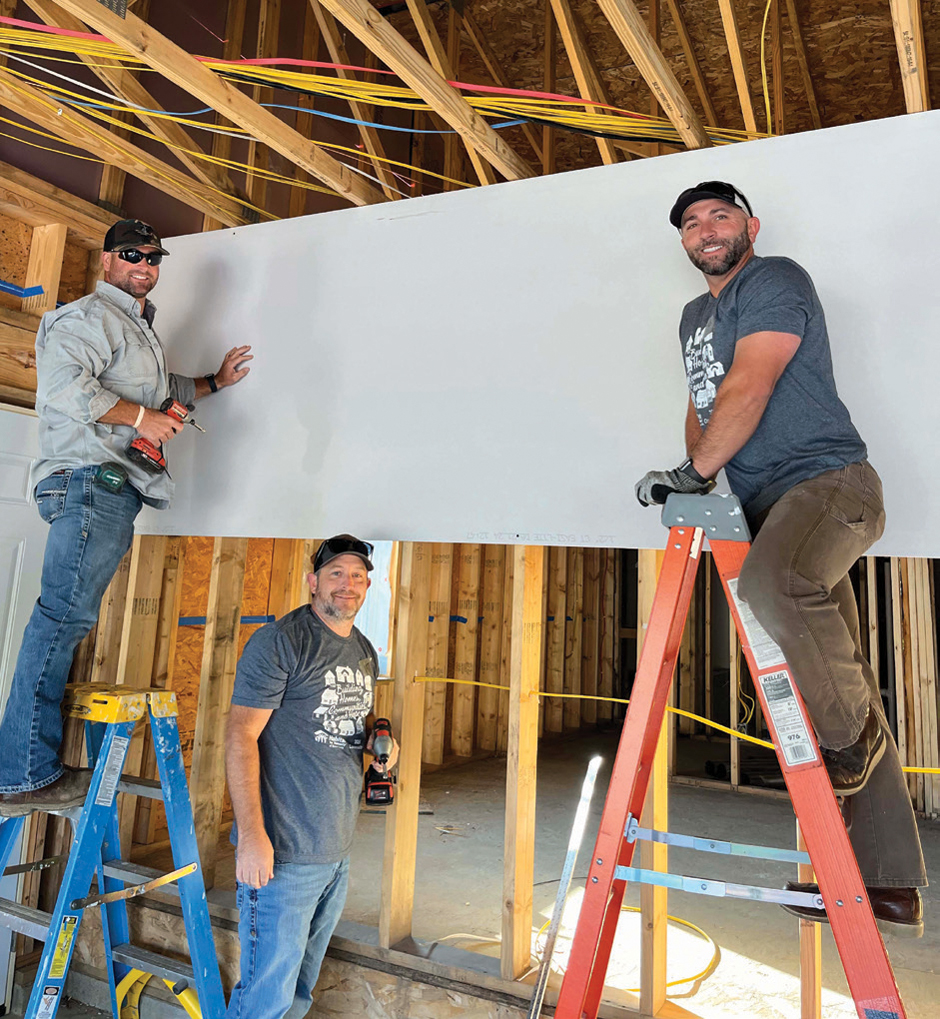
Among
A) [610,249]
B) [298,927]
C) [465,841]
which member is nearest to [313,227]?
[610,249]

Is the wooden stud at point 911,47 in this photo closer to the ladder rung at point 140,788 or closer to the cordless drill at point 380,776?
the cordless drill at point 380,776

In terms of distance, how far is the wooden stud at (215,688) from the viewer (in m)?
2.78

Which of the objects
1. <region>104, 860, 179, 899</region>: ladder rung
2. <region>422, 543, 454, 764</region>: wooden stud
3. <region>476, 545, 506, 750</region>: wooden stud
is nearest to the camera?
<region>104, 860, 179, 899</region>: ladder rung

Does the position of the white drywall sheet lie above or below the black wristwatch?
above

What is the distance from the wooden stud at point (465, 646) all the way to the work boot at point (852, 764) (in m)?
4.90

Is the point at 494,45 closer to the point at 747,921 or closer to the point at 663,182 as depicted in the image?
the point at 663,182

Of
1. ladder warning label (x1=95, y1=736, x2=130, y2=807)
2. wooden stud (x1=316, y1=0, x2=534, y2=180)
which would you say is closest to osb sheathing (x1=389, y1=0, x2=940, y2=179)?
wooden stud (x1=316, y1=0, x2=534, y2=180)

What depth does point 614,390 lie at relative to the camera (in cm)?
213

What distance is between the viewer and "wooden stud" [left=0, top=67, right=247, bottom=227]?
227cm

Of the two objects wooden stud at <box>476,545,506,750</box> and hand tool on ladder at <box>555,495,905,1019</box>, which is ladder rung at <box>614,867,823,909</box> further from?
wooden stud at <box>476,545,506,750</box>

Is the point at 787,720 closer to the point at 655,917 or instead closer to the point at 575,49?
the point at 655,917

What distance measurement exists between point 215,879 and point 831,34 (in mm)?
5153

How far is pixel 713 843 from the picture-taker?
140 centimetres

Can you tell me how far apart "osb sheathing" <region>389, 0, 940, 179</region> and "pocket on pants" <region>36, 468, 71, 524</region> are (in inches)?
140
